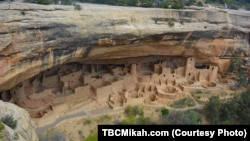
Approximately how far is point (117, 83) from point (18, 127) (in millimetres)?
9561

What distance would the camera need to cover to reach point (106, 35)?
46.3 feet

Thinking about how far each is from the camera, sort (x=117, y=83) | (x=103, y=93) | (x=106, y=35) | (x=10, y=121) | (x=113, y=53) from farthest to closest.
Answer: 1. (x=117, y=83)
2. (x=103, y=93)
3. (x=113, y=53)
4. (x=106, y=35)
5. (x=10, y=121)

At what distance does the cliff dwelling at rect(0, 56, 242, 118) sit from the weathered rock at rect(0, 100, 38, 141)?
5.44 m

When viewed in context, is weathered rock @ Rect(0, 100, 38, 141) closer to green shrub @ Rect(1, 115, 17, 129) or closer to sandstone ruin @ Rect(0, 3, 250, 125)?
green shrub @ Rect(1, 115, 17, 129)

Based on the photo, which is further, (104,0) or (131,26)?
(104,0)

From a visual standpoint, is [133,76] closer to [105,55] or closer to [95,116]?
[105,55]

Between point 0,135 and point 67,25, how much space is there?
6.31 meters

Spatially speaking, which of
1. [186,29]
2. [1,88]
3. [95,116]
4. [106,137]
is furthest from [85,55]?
[106,137]

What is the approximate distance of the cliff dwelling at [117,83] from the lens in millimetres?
15536

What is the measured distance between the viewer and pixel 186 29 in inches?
648

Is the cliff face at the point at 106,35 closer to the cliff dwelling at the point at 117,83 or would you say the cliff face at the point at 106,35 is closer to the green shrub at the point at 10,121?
the cliff dwelling at the point at 117,83

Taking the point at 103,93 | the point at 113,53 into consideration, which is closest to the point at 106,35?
the point at 113,53

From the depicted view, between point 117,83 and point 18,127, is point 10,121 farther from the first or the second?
point 117,83

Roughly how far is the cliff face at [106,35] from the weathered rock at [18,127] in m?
2.79
